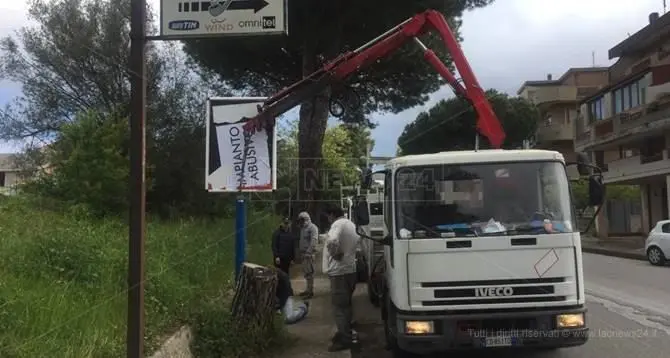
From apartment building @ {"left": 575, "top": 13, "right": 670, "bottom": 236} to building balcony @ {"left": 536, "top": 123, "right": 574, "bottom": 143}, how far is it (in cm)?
1243

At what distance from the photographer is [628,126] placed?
34344mm

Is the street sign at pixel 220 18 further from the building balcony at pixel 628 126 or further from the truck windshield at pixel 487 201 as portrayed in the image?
the building balcony at pixel 628 126

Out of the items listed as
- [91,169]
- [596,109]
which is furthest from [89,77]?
[596,109]

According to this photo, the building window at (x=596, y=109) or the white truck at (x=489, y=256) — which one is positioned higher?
the building window at (x=596, y=109)

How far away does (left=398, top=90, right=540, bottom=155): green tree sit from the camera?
34312 millimetres

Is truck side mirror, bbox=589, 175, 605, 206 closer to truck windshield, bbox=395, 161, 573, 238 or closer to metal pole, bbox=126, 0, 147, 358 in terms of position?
truck windshield, bbox=395, 161, 573, 238

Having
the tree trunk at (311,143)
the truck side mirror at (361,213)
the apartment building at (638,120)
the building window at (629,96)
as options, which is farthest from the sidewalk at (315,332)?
the building window at (629,96)

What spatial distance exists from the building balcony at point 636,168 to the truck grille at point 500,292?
2422cm

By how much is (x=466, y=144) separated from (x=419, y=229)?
28.2 metres

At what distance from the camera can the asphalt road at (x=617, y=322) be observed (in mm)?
8016

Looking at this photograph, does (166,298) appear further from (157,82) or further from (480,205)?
(157,82)

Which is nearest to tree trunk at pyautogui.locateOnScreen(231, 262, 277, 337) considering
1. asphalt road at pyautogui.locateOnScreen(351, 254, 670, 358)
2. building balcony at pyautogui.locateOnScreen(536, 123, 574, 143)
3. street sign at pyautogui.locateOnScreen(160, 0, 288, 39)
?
asphalt road at pyautogui.locateOnScreen(351, 254, 670, 358)

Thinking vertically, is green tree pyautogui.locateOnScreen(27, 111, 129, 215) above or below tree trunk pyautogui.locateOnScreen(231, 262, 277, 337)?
above

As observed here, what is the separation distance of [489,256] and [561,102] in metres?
54.8
